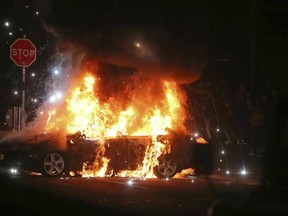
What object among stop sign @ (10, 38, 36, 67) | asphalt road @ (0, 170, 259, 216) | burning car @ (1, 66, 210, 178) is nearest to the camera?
asphalt road @ (0, 170, 259, 216)

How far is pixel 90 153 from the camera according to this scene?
16094mm

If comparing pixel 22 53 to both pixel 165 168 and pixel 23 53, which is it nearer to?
pixel 23 53

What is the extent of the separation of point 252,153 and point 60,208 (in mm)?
8619

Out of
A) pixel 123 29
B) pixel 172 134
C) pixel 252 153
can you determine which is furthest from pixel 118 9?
pixel 252 153

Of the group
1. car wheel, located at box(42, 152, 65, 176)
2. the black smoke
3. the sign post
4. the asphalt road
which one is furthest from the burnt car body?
the sign post

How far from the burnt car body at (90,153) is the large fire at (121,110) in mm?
557

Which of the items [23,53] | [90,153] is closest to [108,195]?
[90,153]

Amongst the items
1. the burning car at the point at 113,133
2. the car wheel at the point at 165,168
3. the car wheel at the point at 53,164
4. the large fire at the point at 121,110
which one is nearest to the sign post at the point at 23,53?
the burning car at the point at 113,133

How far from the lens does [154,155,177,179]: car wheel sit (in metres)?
16.3

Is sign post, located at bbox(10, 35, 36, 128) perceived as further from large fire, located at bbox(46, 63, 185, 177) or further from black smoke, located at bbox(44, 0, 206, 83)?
large fire, located at bbox(46, 63, 185, 177)

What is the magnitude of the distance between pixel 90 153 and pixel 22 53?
5.71 m

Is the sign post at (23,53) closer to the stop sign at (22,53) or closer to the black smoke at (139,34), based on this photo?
the stop sign at (22,53)

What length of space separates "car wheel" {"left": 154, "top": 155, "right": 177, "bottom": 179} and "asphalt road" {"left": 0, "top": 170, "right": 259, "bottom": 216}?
0.85ft

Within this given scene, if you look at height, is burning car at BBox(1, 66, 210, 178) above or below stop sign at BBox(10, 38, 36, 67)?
below
